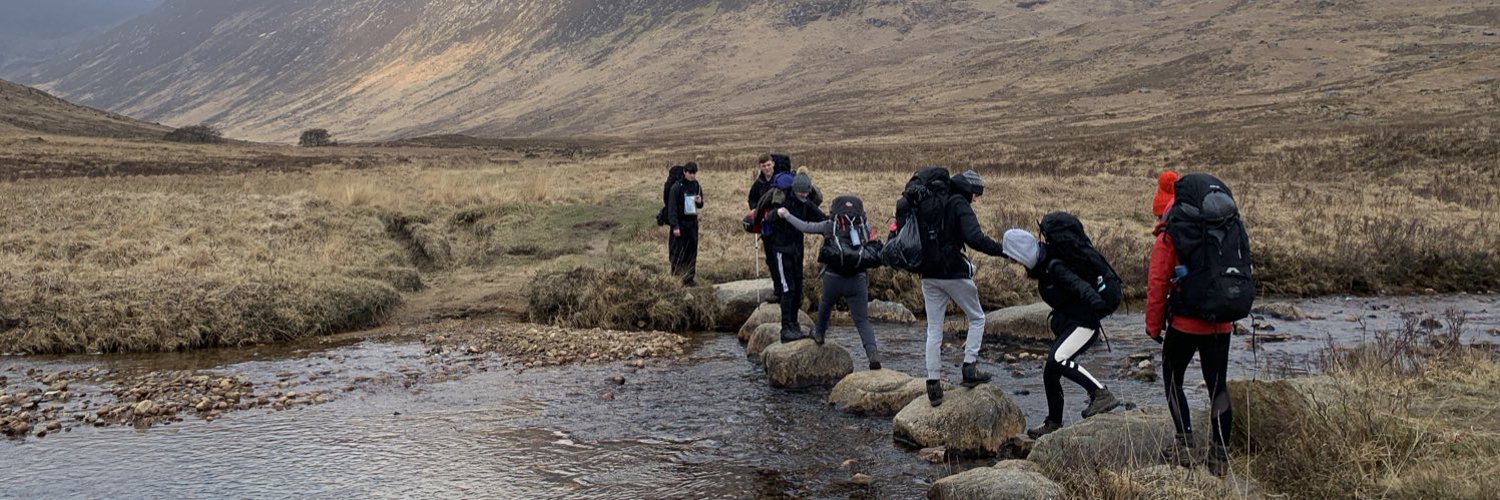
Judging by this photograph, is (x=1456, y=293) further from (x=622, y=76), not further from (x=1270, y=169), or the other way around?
(x=622, y=76)

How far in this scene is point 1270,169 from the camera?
35219 mm

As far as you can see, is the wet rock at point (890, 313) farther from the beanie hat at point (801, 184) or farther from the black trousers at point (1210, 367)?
the black trousers at point (1210, 367)

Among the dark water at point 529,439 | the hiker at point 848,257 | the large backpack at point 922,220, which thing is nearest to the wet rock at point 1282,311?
the dark water at point 529,439

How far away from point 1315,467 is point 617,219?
1858cm

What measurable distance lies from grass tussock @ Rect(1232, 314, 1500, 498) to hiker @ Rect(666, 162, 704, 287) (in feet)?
31.2

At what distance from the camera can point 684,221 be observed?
656 inches

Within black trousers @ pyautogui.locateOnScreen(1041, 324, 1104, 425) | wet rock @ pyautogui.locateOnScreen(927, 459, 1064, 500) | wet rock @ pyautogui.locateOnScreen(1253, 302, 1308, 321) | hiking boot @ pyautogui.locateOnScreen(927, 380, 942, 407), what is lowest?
wet rock @ pyautogui.locateOnScreen(1253, 302, 1308, 321)

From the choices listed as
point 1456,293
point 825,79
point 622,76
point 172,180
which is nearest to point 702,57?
point 622,76

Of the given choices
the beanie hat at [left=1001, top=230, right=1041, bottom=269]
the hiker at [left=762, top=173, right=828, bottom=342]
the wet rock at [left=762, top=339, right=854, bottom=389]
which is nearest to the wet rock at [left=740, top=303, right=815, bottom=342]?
the hiker at [left=762, top=173, right=828, bottom=342]

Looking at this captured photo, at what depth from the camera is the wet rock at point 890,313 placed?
15.6 metres

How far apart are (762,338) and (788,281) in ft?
3.58

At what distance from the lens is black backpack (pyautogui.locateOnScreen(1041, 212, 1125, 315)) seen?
8.36 meters

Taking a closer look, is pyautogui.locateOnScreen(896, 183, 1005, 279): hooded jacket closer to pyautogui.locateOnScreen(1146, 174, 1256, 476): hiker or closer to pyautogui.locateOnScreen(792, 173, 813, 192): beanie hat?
pyautogui.locateOnScreen(1146, 174, 1256, 476): hiker

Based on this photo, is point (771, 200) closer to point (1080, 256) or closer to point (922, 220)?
point (922, 220)
